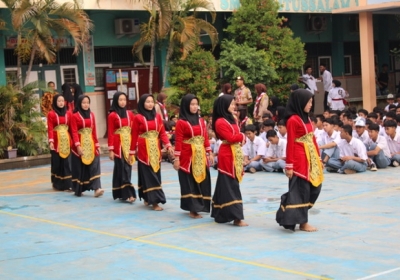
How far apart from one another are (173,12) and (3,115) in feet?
16.7

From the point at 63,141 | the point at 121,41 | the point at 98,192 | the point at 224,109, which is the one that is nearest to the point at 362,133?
the point at 98,192

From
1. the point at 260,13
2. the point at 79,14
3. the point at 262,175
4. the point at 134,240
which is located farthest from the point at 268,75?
the point at 134,240

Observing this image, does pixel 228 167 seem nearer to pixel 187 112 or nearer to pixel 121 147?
pixel 187 112

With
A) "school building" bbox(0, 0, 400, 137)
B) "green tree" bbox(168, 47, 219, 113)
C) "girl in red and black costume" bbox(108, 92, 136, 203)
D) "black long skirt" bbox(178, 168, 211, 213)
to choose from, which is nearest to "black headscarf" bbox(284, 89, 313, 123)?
"black long skirt" bbox(178, 168, 211, 213)

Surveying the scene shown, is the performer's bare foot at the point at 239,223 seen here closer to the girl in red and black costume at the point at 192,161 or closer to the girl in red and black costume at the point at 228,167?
the girl in red and black costume at the point at 228,167

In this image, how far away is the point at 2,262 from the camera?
831cm

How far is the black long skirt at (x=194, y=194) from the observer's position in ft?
34.0

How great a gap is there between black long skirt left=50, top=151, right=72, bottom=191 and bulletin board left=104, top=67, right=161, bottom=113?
7.66 m

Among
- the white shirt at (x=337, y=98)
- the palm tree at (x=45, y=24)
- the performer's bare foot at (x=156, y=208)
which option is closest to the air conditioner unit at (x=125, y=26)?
the palm tree at (x=45, y=24)

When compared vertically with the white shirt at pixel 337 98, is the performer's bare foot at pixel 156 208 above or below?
below

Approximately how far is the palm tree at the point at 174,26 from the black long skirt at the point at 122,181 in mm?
7941

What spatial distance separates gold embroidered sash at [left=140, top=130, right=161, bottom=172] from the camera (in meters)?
11.1

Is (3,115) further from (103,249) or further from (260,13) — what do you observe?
(103,249)

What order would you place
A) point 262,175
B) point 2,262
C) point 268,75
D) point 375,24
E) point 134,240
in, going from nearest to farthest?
point 2,262
point 134,240
point 262,175
point 268,75
point 375,24
